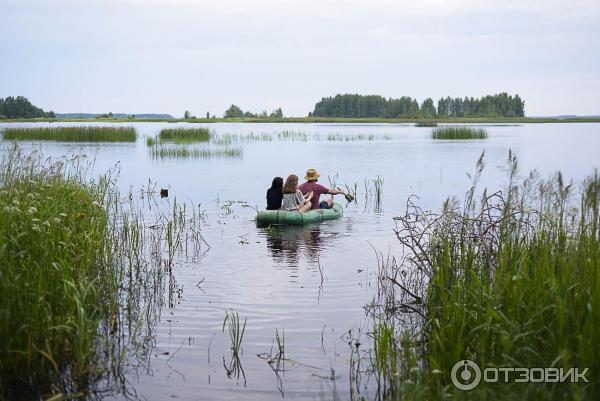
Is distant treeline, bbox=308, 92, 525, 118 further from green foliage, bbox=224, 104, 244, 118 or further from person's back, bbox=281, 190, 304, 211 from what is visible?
person's back, bbox=281, 190, 304, 211

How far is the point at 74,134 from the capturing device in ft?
139

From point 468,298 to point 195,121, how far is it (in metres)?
122

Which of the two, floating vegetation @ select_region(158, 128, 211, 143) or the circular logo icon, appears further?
floating vegetation @ select_region(158, 128, 211, 143)

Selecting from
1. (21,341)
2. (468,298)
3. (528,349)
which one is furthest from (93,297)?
(528,349)

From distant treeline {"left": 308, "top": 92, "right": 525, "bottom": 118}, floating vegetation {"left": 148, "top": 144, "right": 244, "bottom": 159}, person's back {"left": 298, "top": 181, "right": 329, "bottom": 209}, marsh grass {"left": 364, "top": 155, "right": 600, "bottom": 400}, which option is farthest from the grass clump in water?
distant treeline {"left": 308, "top": 92, "right": 525, "bottom": 118}

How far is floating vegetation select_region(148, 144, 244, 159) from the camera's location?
36.8 m

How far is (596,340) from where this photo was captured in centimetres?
453

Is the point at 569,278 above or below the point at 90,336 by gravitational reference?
above

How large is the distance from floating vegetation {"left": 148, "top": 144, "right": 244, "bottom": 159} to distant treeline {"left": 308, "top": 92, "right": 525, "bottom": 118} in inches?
3329

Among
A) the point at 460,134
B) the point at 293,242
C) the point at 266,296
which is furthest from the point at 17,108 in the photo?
the point at 266,296

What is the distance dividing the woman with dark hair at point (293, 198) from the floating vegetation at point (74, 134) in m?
29.0

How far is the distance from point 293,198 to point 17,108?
95.9 meters

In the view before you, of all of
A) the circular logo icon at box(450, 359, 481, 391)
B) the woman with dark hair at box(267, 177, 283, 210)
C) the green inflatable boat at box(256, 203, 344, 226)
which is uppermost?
the woman with dark hair at box(267, 177, 283, 210)

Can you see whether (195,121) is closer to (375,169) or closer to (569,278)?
(375,169)
